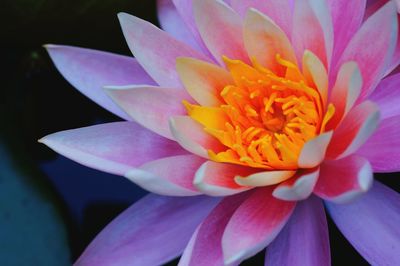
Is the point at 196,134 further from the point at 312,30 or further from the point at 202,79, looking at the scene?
the point at 312,30

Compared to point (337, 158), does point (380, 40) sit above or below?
above

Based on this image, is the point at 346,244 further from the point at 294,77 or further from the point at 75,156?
the point at 75,156

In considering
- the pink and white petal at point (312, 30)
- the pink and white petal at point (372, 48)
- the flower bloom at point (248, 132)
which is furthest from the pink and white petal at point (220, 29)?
the pink and white petal at point (372, 48)

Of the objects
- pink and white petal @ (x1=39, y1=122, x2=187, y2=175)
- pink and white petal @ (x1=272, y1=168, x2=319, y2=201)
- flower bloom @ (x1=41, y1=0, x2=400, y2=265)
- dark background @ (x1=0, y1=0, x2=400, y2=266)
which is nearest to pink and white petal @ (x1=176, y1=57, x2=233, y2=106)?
flower bloom @ (x1=41, y1=0, x2=400, y2=265)

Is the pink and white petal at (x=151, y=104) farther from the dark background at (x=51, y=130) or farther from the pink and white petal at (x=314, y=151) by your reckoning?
the dark background at (x=51, y=130)

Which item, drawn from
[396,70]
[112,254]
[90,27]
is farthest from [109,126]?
[396,70]

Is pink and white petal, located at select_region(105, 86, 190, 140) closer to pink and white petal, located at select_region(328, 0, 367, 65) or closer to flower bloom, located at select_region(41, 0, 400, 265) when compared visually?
flower bloom, located at select_region(41, 0, 400, 265)
